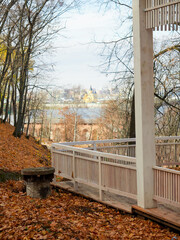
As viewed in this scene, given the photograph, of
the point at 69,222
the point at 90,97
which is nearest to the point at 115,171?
the point at 69,222

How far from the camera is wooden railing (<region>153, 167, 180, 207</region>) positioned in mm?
6004

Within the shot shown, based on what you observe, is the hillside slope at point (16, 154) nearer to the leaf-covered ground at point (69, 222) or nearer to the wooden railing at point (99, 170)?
the wooden railing at point (99, 170)

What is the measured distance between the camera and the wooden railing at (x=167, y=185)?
6.00 m

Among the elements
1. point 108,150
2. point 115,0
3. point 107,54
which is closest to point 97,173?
point 108,150

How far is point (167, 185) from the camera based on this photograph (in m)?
6.25

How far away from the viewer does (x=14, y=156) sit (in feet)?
59.5

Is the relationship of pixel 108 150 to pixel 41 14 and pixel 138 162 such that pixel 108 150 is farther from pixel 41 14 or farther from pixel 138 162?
pixel 41 14

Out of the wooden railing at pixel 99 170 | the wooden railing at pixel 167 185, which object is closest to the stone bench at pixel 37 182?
the wooden railing at pixel 99 170

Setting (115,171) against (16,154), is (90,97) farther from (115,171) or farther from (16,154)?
(115,171)

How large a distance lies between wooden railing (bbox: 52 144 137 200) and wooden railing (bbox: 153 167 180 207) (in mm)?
507

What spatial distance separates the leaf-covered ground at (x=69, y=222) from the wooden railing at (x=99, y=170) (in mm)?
501

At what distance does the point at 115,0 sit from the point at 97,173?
11.5m

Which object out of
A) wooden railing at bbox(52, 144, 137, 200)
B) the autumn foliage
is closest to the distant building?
wooden railing at bbox(52, 144, 137, 200)

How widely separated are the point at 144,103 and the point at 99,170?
6.56 ft
